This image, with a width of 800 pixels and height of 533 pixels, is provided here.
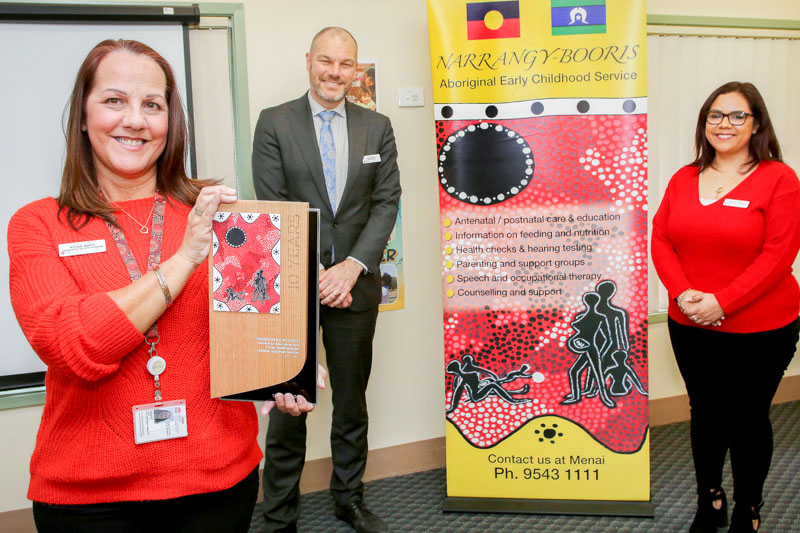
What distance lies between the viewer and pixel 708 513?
8.11ft

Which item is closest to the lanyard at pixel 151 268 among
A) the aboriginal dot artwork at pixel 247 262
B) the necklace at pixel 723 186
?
the aboriginal dot artwork at pixel 247 262

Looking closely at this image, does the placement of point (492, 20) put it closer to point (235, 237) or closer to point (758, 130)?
point (758, 130)

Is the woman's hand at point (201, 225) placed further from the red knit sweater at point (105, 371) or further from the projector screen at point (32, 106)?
the projector screen at point (32, 106)

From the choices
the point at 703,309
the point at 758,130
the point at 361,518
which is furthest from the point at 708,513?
the point at 758,130

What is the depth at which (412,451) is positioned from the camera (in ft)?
10.6

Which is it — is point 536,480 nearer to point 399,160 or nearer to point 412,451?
point 412,451

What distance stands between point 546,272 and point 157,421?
1.90 m

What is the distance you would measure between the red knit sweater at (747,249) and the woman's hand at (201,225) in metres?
1.93

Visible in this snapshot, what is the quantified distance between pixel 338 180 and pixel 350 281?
418 millimetres

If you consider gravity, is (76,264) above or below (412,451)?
above

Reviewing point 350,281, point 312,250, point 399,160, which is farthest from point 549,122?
point 312,250

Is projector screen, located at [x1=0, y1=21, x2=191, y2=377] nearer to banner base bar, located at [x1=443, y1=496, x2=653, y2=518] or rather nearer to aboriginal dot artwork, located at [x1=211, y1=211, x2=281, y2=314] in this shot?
aboriginal dot artwork, located at [x1=211, y1=211, x2=281, y2=314]

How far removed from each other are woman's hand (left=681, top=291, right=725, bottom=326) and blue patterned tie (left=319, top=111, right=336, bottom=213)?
142cm

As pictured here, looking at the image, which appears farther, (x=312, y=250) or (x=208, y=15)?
(x=208, y=15)
